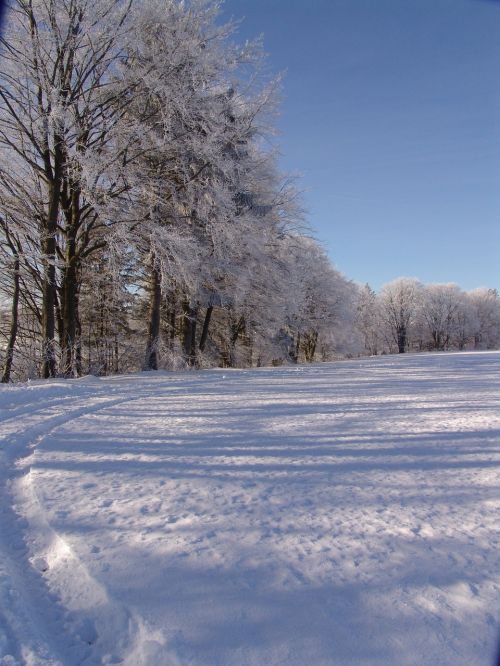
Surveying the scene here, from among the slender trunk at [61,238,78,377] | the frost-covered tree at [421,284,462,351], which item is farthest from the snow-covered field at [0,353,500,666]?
the frost-covered tree at [421,284,462,351]

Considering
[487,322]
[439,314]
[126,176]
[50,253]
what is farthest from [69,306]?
[487,322]

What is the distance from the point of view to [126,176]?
12.8m

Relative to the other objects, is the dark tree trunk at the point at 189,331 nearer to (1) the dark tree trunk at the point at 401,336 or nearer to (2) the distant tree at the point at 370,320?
(2) the distant tree at the point at 370,320

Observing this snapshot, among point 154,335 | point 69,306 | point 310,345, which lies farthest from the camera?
point 310,345

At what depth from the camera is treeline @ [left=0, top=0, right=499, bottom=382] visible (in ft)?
39.8

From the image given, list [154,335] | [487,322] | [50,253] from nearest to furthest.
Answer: [50,253] < [154,335] < [487,322]

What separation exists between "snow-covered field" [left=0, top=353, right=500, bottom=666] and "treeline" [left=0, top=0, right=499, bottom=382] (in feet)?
27.6

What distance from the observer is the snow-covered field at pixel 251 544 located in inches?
78.0

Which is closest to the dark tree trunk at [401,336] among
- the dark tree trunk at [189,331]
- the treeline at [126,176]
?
the treeline at [126,176]

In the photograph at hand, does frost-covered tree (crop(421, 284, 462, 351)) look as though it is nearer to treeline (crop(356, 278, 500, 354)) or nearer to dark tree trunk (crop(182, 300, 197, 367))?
treeline (crop(356, 278, 500, 354))

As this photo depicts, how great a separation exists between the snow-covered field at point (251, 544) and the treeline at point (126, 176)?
27.6ft

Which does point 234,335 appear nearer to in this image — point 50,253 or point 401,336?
point 50,253

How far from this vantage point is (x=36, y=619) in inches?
86.3

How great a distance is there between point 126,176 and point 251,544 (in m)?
12.3
